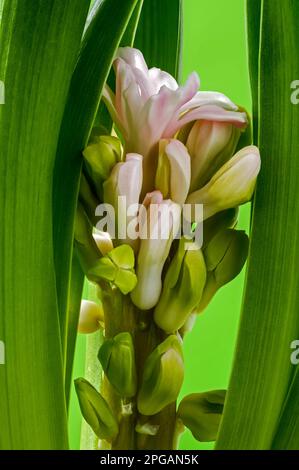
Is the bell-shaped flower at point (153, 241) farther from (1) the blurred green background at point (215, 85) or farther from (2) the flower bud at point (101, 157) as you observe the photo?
(1) the blurred green background at point (215, 85)

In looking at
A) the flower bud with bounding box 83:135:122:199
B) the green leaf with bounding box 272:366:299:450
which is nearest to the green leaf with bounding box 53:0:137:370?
the flower bud with bounding box 83:135:122:199

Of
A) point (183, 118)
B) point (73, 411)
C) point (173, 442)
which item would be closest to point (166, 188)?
point (183, 118)

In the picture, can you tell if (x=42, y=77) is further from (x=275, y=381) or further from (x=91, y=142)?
(x=275, y=381)

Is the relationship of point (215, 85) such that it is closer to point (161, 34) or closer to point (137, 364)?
point (161, 34)

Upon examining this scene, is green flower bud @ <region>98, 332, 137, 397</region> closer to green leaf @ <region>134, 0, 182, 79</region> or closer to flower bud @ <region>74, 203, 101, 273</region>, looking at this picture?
flower bud @ <region>74, 203, 101, 273</region>

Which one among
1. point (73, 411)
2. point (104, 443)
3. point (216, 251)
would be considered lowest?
point (73, 411)

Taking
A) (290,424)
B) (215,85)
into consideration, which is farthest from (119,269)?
(215,85)
